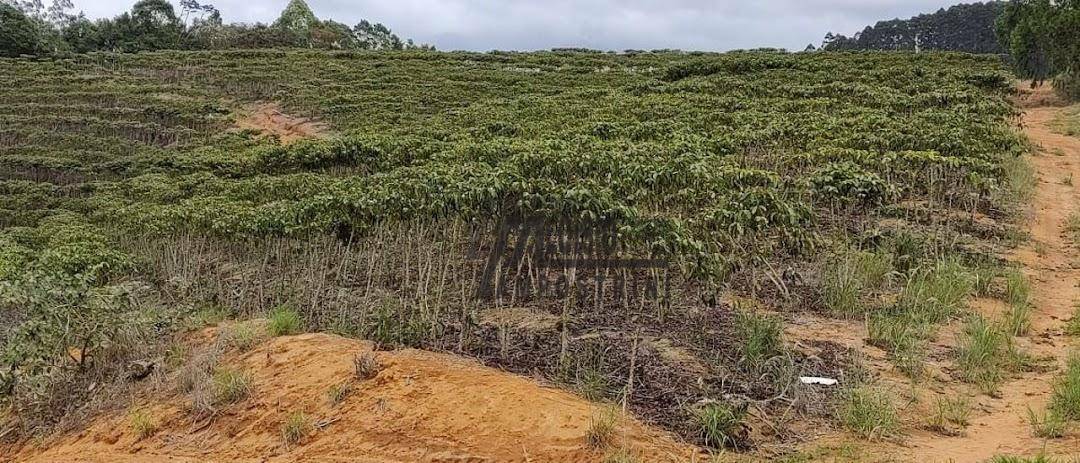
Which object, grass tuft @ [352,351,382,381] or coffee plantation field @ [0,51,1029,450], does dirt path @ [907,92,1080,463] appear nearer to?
coffee plantation field @ [0,51,1029,450]

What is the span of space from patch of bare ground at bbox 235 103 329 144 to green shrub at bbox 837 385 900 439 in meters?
23.6

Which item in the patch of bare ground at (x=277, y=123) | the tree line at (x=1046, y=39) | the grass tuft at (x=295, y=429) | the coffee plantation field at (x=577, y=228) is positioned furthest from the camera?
the patch of bare ground at (x=277, y=123)

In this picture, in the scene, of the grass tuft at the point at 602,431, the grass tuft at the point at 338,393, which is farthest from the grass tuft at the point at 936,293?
the grass tuft at the point at 338,393

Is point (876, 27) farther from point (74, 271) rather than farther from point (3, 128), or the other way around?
point (74, 271)

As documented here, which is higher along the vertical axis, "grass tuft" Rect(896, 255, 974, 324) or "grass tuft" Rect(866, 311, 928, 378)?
"grass tuft" Rect(896, 255, 974, 324)

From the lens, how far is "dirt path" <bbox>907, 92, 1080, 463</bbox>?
4.62 metres

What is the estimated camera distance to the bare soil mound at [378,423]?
15.8 ft

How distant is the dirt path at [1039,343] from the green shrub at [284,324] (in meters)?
5.31

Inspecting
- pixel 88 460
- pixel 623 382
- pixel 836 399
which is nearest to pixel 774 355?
pixel 836 399

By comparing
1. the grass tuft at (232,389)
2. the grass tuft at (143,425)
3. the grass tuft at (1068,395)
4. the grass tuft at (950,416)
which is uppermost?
the grass tuft at (1068,395)

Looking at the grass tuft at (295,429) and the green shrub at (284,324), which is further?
the green shrub at (284,324)

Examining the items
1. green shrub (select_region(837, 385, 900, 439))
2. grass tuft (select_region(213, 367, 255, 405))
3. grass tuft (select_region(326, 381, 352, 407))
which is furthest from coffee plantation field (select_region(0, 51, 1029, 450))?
grass tuft (select_region(213, 367, 255, 405))

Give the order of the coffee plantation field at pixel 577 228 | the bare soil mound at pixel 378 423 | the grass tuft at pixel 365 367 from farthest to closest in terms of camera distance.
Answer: the coffee plantation field at pixel 577 228, the grass tuft at pixel 365 367, the bare soil mound at pixel 378 423

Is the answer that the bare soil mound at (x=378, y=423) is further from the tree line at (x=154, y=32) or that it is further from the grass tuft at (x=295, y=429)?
the tree line at (x=154, y=32)
